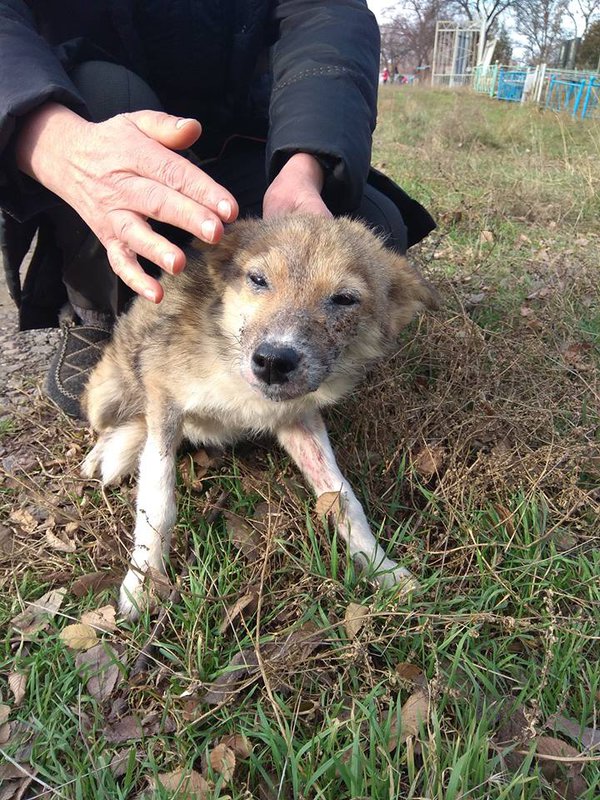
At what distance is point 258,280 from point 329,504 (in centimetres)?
79

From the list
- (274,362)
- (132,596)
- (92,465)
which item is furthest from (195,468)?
(274,362)

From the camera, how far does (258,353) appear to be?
1.68 metres

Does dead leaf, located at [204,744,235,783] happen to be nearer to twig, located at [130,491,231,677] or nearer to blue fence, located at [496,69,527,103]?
twig, located at [130,491,231,677]

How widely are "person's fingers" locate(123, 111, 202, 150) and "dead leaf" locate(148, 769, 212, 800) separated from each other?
153cm

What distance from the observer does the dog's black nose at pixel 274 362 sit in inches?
65.4

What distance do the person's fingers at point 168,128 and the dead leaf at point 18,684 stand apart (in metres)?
1.48

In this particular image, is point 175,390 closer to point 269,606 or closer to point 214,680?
→ point 269,606

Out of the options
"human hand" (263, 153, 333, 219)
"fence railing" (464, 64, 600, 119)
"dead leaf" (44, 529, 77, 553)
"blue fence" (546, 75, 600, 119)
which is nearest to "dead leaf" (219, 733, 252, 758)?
"dead leaf" (44, 529, 77, 553)

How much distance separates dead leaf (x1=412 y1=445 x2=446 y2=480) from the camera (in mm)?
2272

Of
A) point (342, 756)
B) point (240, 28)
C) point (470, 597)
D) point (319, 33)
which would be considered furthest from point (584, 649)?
point (240, 28)

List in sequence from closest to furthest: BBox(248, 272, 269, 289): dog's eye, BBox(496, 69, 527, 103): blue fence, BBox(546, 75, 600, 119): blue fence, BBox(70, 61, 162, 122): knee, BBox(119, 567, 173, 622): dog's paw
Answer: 1. BBox(119, 567, 173, 622): dog's paw
2. BBox(248, 272, 269, 289): dog's eye
3. BBox(70, 61, 162, 122): knee
4. BBox(546, 75, 600, 119): blue fence
5. BBox(496, 69, 527, 103): blue fence

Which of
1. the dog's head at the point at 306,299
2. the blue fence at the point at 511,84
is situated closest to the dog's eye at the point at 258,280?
the dog's head at the point at 306,299

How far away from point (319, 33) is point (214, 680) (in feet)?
8.00

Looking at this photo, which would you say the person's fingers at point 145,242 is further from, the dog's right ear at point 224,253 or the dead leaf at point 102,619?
the dead leaf at point 102,619
